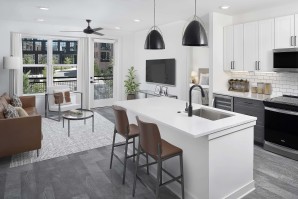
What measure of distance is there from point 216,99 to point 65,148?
11.0 feet

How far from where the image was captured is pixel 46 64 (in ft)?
23.6

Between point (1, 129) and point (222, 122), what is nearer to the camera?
point (222, 122)

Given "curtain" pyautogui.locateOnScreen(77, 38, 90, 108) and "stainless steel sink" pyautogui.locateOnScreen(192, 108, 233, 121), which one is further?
"curtain" pyautogui.locateOnScreen(77, 38, 90, 108)

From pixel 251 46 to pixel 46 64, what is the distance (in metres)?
5.91

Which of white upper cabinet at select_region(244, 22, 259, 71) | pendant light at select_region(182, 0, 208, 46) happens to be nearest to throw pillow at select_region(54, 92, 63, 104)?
pendant light at select_region(182, 0, 208, 46)

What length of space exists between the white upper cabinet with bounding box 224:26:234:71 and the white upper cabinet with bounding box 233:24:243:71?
0.08 m

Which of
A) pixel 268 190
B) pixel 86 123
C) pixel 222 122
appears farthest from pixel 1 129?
pixel 268 190

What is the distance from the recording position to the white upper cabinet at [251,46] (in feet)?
15.2

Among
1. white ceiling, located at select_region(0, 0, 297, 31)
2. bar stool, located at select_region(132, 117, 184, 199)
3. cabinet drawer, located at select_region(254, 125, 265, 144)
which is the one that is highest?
white ceiling, located at select_region(0, 0, 297, 31)

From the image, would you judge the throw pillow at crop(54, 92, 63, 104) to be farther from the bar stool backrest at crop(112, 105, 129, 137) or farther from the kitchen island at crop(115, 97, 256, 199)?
the kitchen island at crop(115, 97, 256, 199)

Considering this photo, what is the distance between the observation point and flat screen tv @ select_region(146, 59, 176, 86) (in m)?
6.52

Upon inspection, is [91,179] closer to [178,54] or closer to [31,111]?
[31,111]

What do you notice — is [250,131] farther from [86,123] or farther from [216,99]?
[86,123]

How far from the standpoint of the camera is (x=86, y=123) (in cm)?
602
